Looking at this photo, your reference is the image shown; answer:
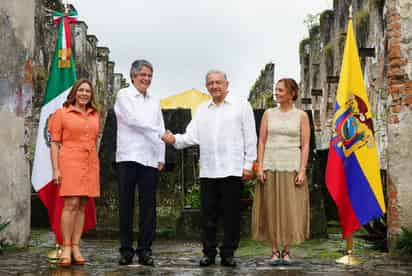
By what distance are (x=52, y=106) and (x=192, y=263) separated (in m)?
2.44

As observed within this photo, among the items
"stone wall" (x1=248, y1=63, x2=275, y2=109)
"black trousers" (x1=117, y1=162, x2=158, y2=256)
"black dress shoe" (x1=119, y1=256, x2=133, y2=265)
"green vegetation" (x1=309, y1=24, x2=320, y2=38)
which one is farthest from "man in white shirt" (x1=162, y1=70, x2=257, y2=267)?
"green vegetation" (x1=309, y1=24, x2=320, y2=38)

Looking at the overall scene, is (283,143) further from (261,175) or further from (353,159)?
(353,159)

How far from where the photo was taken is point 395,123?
761cm

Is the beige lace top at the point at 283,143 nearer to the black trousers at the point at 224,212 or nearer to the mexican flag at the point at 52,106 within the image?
the black trousers at the point at 224,212

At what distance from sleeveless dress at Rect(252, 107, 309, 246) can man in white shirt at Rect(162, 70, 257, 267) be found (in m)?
0.19

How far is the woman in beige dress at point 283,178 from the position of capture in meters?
6.61

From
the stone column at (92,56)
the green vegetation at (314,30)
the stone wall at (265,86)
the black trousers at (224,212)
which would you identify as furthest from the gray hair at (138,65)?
the green vegetation at (314,30)

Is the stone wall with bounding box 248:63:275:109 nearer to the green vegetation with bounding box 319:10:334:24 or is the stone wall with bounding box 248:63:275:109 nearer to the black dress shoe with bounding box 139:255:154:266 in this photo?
the green vegetation with bounding box 319:10:334:24

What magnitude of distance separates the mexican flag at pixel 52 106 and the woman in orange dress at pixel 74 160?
62 cm

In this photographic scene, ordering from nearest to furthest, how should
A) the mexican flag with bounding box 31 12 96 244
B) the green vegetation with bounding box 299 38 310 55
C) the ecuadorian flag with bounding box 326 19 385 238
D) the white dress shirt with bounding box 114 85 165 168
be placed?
the white dress shirt with bounding box 114 85 165 168, the ecuadorian flag with bounding box 326 19 385 238, the mexican flag with bounding box 31 12 96 244, the green vegetation with bounding box 299 38 310 55

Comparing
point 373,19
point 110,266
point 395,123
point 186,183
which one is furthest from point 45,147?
point 373,19

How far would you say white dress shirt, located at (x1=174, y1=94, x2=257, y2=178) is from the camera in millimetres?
6582

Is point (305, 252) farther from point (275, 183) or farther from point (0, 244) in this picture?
point (0, 244)

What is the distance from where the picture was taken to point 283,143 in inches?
264
